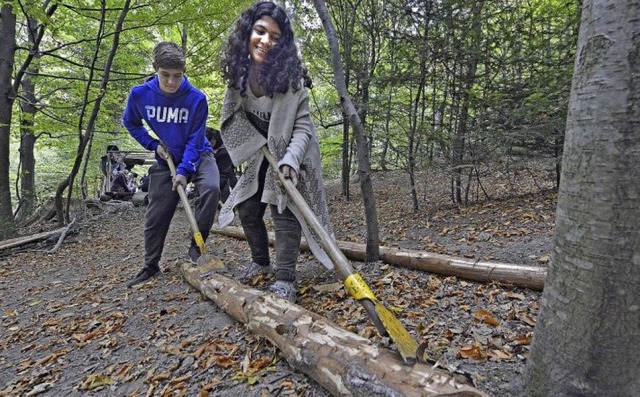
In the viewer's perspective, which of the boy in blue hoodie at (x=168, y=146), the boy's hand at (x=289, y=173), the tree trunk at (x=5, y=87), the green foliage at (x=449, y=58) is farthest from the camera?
the tree trunk at (x=5, y=87)

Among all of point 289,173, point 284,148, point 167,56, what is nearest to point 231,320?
point 289,173

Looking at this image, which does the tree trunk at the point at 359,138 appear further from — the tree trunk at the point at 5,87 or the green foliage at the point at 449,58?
the tree trunk at the point at 5,87

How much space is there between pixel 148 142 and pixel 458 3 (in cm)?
423

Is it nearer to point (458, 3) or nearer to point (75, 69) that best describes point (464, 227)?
point (458, 3)

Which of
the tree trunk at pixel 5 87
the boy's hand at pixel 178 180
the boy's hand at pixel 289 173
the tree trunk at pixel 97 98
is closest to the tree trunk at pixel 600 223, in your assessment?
the boy's hand at pixel 289 173

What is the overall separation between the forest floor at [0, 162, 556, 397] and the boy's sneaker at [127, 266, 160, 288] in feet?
0.39

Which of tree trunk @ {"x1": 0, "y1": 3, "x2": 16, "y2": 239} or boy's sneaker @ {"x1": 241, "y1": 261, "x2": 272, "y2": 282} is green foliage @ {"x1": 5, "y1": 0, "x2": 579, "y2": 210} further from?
boy's sneaker @ {"x1": 241, "y1": 261, "x2": 272, "y2": 282}

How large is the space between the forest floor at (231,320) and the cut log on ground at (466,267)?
0.19 ft

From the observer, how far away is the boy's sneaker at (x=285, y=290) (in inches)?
104

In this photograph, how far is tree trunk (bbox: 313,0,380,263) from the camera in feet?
9.74

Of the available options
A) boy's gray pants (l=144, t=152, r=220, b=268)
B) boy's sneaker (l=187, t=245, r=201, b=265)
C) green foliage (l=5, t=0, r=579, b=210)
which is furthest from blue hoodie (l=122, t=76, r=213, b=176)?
green foliage (l=5, t=0, r=579, b=210)

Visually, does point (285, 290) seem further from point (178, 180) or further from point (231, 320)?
point (178, 180)

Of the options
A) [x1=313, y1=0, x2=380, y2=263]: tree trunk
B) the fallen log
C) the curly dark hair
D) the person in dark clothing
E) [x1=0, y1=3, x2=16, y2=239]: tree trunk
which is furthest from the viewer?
the person in dark clothing

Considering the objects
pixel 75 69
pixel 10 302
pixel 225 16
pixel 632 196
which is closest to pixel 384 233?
pixel 632 196
